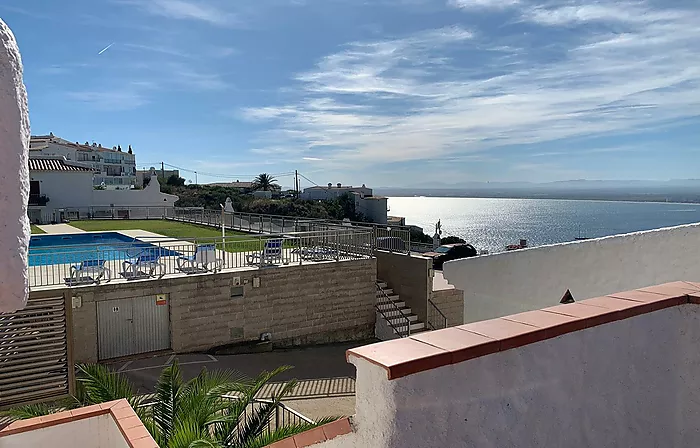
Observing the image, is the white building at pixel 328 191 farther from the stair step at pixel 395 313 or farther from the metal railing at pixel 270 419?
the metal railing at pixel 270 419

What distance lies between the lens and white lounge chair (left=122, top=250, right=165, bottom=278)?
1175cm

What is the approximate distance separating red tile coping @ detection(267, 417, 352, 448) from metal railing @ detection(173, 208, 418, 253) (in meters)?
13.5

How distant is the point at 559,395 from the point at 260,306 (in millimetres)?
11567

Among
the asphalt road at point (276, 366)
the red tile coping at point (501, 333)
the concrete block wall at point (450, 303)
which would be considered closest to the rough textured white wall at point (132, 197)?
the asphalt road at point (276, 366)

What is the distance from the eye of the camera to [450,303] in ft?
52.9

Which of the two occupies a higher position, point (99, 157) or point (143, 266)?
point (99, 157)

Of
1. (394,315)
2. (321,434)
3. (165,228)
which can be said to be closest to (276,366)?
(394,315)

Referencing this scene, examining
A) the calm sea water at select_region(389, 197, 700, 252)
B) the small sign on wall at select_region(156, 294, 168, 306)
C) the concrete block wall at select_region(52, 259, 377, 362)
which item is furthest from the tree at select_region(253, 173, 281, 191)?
the small sign on wall at select_region(156, 294, 168, 306)

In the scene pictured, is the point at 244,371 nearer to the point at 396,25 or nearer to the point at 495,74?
the point at 396,25

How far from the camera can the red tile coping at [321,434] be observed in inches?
71.9

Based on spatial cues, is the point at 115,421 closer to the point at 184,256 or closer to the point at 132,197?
the point at 184,256

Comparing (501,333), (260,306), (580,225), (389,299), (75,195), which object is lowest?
(580,225)

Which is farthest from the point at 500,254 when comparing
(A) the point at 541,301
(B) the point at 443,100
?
(B) the point at 443,100

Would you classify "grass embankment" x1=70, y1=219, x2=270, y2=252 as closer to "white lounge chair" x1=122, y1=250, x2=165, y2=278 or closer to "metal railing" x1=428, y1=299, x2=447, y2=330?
"white lounge chair" x1=122, y1=250, x2=165, y2=278
